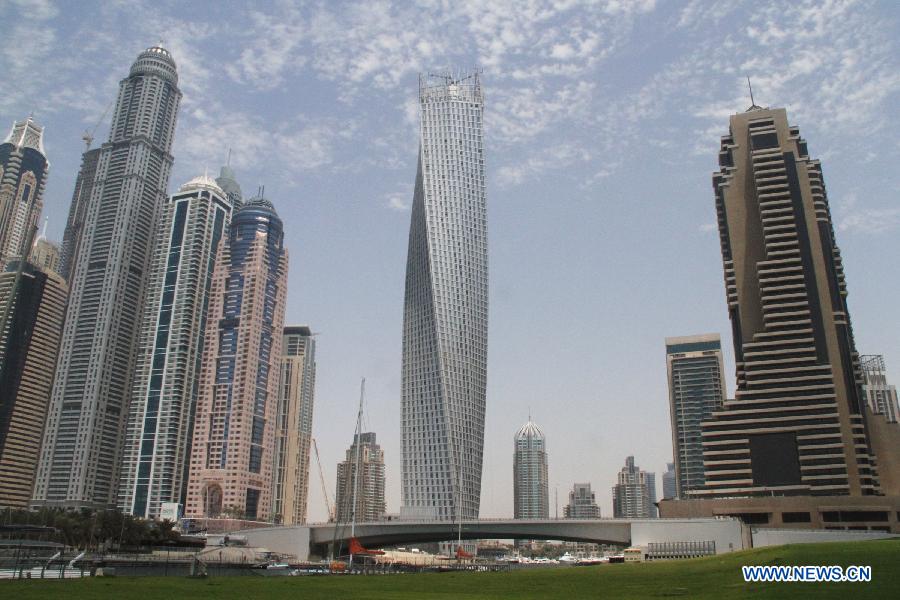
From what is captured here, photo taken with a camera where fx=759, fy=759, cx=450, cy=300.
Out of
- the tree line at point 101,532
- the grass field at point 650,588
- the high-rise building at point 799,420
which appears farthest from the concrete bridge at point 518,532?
the grass field at point 650,588

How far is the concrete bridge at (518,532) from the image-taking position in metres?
145

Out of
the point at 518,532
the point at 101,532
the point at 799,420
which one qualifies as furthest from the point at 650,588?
the point at 799,420

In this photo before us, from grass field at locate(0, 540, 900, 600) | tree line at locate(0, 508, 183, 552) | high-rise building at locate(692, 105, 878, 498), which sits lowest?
grass field at locate(0, 540, 900, 600)

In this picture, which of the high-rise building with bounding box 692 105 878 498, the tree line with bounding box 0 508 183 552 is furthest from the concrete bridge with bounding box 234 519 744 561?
the high-rise building with bounding box 692 105 878 498

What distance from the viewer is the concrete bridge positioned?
14500 centimetres

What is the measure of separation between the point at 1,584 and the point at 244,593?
18.7 m

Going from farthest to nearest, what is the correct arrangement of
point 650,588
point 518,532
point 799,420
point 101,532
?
point 799,420 < point 518,532 < point 101,532 < point 650,588

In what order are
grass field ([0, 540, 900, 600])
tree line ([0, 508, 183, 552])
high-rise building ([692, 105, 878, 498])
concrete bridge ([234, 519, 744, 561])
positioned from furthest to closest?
high-rise building ([692, 105, 878, 498]), tree line ([0, 508, 183, 552]), concrete bridge ([234, 519, 744, 561]), grass field ([0, 540, 900, 600])

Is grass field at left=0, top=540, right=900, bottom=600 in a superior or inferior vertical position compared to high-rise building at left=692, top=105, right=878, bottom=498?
inferior

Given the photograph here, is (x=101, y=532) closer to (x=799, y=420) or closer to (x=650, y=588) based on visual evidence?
(x=650, y=588)

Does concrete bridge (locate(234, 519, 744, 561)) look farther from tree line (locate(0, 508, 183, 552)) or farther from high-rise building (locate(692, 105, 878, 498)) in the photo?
high-rise building (locate(692, 105, 878, 498))

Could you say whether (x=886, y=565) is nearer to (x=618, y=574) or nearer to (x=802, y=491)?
(x=618, y=574)

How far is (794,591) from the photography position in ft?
119

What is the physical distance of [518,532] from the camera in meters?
179
